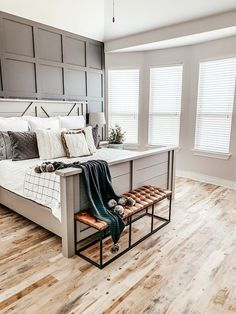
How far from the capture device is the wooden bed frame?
216cm

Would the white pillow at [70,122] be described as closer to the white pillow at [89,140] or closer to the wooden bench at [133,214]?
the white pillow at [89,140]

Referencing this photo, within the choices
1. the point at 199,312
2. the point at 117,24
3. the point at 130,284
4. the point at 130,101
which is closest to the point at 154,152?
the point at 130,284

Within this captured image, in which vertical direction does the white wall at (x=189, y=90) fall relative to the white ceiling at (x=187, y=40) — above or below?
below

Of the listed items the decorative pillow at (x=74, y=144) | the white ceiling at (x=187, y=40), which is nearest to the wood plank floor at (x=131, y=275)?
the decorative pillow at (x=74, y=144)

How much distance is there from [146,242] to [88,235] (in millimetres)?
614

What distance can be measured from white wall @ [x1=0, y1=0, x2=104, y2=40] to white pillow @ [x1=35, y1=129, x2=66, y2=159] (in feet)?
6.36

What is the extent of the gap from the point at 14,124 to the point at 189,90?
319 cm

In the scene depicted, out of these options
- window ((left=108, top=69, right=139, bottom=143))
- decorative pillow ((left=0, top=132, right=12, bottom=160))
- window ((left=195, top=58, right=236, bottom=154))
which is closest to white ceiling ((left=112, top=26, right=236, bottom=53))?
window ((left=195, top=58, right=236, bottom=154))

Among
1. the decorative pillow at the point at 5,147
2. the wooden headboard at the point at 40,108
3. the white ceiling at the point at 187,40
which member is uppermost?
the white ceiling at the point at 187,40

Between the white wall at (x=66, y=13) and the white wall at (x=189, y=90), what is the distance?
717 millimetres

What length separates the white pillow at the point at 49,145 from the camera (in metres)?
3.13

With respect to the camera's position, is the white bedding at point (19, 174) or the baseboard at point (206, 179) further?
the baseboard at point (206, 179)

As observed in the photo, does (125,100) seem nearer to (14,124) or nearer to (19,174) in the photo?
(14,124)

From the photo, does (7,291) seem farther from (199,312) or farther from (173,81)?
(173,81)
